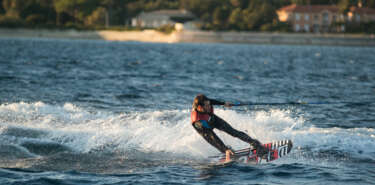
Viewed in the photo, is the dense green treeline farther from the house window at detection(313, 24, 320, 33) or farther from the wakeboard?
the wakeboard

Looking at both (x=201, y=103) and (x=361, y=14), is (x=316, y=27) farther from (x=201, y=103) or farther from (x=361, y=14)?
(x=201, y=103)

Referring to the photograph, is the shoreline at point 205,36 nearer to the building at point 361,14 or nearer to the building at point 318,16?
the building at point 318,16

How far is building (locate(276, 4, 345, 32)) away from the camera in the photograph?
146 metres

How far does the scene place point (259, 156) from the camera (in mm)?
13539

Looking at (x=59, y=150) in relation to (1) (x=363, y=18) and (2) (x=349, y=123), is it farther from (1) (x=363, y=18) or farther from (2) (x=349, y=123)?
(1) (x=363, y=18)

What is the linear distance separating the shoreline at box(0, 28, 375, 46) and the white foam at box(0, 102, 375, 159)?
370 ft

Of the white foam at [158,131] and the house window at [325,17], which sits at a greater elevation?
the house window at [325,17]

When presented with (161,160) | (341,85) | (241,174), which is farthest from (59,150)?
(341,85)

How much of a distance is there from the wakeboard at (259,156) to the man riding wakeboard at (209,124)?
11 cm

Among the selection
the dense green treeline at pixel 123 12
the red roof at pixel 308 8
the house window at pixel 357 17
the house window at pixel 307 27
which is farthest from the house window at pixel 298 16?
the house window at pixel 357 17

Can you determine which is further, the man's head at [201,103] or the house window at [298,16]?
the house window at [298,16]

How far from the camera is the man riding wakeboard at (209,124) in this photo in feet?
44.0

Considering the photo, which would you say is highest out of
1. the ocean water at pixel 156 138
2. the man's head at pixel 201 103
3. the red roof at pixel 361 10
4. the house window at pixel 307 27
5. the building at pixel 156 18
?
the red roof at pixel 361 10

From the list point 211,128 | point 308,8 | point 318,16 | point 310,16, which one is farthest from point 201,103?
point 318,16
